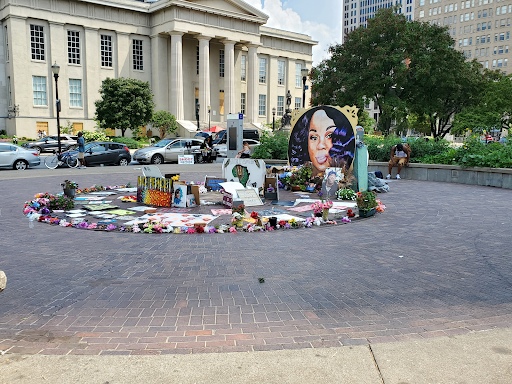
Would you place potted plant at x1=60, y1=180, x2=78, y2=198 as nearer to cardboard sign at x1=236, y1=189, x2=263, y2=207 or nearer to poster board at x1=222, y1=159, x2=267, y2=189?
poster board at x1=222, y1=159, x2=267, y2=189

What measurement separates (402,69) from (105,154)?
20921 millimetres

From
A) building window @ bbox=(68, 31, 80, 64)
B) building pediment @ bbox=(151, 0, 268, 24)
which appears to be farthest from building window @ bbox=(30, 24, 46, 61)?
building pediment @ bbox=(151, 0, 268, 24)

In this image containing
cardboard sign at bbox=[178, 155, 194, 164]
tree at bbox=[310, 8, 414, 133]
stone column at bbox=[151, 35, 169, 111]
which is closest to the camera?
cardboard sign at bbox=[178, 155, 194, 164]

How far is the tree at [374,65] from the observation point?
106 ft

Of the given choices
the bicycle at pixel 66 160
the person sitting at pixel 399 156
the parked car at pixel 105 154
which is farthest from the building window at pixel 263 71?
the person sitting at pixel 399 156

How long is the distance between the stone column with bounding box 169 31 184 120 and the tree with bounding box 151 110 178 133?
2.80m

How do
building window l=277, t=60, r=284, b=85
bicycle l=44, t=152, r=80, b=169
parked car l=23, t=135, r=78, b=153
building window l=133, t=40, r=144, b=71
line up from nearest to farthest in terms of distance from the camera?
bicycle l=44, t=152, r=80, b=169
parked car l=23, t=135, r=78, b=153
building window l=133, t=40, r=144, b=71
building window l=277, t=60, r=284, b=85

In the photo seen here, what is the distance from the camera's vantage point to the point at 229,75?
199 ft

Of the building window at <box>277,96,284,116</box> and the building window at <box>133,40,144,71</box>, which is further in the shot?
the building window at <box>277,96,284,116</box>

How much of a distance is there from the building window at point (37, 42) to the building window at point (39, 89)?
2270mm

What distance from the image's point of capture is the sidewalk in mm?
3574

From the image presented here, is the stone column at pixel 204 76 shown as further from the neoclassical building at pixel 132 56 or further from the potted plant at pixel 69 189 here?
the potted plant at pixel 69 189

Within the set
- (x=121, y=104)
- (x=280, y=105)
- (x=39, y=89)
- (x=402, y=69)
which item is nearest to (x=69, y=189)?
(x=402, y=69)

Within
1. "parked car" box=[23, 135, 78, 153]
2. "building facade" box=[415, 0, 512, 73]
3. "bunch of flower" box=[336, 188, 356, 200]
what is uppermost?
"building facade" box=[415, 0, 512, 73]
